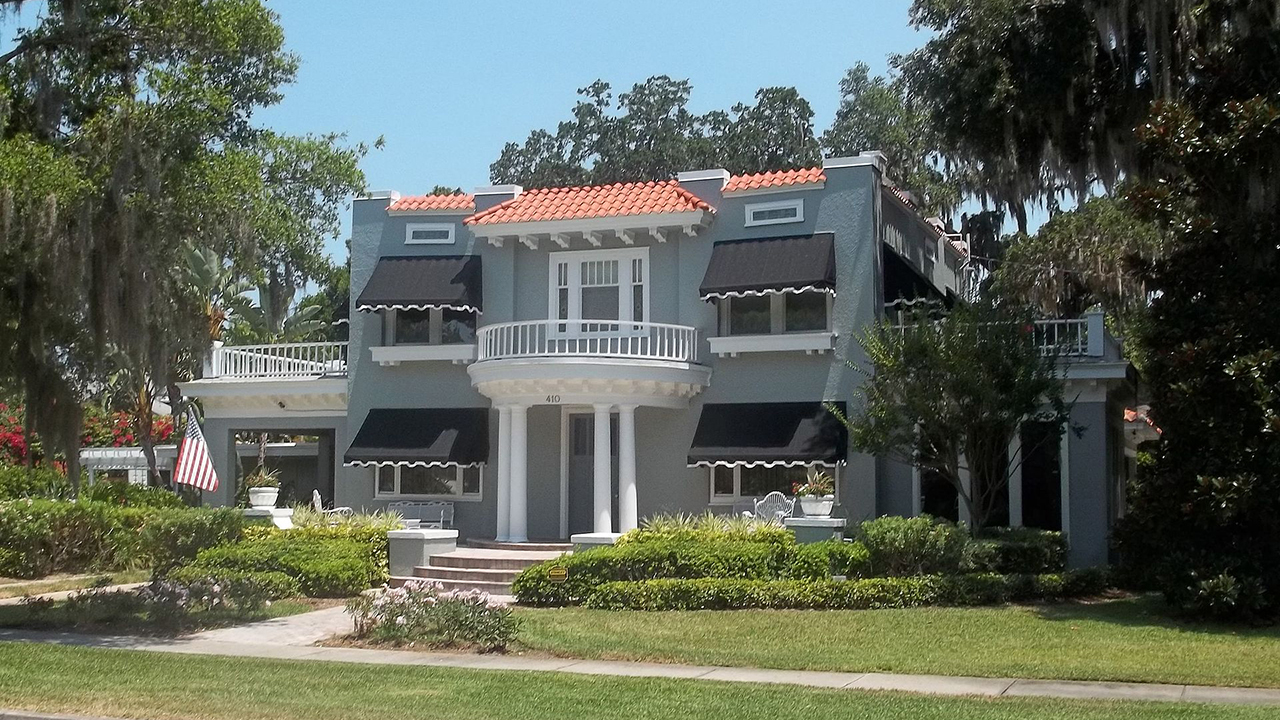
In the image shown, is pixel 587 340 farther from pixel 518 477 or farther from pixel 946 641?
pixel 946 641

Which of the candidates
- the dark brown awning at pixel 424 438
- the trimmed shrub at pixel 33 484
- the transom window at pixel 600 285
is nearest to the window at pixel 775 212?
the transom window at pixel 600 285

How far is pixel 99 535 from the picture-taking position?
24938 mm

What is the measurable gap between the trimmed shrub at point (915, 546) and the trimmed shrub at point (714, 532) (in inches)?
58.2

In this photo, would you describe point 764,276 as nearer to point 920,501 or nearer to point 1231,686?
point 920,501

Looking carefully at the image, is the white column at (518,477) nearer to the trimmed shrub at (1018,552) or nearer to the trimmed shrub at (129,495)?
the trimmed shrub at (129,495)

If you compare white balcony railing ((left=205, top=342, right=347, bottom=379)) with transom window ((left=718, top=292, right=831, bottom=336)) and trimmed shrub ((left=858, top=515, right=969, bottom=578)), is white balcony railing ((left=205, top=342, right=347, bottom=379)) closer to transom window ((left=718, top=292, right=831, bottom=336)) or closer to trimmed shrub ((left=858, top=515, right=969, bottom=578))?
transom window ((left=718, top=292, right=831, bottom=336))

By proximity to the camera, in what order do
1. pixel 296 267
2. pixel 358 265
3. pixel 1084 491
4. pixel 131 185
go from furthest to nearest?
pixel 296 267 → pixel 358 265 → pixel 1084 491 → pixel 131 185

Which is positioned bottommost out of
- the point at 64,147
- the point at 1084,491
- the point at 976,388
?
the point at 1084,491

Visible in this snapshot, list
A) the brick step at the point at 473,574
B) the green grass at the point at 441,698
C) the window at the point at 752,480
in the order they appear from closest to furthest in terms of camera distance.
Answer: the green grass at the point at 441,698
the brick step at the point at 473,574
the window at the point at 752,480

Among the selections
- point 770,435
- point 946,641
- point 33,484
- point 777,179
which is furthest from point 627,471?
Answer: point 33,484

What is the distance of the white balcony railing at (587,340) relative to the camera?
24.4m

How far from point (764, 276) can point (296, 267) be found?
96.4 ft

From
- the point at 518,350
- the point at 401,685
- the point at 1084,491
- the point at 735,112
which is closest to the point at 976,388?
the point at 1084,491

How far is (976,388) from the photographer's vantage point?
20703 mm
